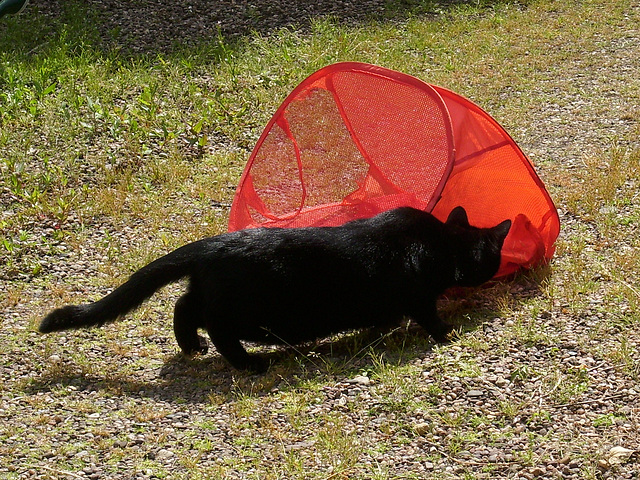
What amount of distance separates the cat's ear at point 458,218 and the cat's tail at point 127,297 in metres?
1.54

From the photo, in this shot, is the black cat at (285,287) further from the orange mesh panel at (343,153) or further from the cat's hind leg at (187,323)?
the orange mesh panel at (343,153)

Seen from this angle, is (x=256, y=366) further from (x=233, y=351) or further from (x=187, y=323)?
(x=187, y=323)

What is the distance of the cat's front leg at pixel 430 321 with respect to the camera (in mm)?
4625

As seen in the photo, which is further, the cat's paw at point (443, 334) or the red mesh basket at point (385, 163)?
the red mesh basket at point (385, 163)

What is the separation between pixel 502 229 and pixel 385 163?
1.23 meters

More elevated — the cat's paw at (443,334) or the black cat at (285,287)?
the black cat at (285,287)

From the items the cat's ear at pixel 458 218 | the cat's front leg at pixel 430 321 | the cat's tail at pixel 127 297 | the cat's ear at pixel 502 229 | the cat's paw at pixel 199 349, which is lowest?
the cat's paw at pixel 199 349

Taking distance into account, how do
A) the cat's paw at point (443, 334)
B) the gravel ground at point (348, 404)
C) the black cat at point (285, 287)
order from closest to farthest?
the gravel ground at point (348, 404), the black cat at point (285, 287), the cat's paw at point (443, 334)

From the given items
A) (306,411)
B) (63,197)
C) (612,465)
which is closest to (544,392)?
(612,465)

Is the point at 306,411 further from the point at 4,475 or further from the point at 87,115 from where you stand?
the point at 87,115

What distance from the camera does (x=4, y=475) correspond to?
3580 millimetres

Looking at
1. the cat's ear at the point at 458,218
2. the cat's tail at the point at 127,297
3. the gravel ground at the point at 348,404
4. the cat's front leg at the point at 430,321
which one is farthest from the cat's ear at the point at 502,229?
the cat's tail at the point at 127,297

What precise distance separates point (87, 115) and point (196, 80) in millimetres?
1296

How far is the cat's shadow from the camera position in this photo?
4348mm
